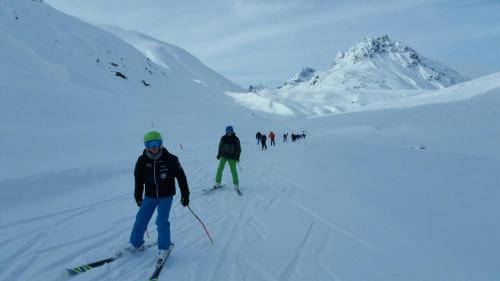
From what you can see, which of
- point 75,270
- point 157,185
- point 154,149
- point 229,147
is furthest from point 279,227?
point 229,147

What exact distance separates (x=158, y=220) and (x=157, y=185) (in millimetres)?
580

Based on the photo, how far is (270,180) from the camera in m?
14.5

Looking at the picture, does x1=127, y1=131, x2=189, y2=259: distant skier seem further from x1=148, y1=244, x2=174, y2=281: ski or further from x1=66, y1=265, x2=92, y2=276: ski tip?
x1=66, y1=265, x2=92, y2=276: ski tip

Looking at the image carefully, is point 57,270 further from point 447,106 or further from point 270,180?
point 447,106

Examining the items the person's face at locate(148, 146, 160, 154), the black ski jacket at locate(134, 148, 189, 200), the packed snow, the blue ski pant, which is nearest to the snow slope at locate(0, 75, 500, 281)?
the packed snow

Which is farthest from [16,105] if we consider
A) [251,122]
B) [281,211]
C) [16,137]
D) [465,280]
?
[251,122]

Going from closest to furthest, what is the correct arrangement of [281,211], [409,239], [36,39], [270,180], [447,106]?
[409,239] < [281,211] < [270,180] < [36,39] < [447,106]

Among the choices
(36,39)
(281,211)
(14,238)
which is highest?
(36,39)

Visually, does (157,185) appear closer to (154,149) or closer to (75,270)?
(154,149)

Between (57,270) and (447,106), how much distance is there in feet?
266

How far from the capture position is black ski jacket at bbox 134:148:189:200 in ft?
21.0

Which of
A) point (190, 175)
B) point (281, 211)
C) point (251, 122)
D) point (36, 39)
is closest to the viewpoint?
point (281, 211)

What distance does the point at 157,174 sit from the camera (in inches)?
253

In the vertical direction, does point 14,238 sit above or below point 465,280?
below
